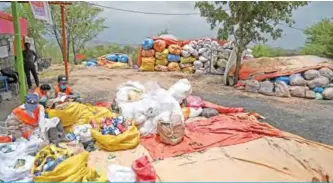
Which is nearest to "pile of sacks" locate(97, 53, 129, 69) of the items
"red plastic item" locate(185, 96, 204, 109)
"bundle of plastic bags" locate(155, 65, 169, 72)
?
"bundle of plastic bags" locate(155, 65, 169, 72)

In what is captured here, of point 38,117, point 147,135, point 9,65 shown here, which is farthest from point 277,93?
point 9,65

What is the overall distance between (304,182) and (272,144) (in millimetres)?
1053

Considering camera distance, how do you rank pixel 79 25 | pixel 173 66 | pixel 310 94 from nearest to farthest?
pixel 310 94, pixel 173 66, pixel 79 25

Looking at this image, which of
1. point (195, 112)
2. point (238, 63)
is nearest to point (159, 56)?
point (238, 63)

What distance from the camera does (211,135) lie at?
481cm

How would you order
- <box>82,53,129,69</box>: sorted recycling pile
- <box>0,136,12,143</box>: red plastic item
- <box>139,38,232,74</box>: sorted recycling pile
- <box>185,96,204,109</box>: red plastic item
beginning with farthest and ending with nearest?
1. <box>82,53,129,69</box>: sorted recycling pile
2. <box>139,38,232,74</box>: sorted recycling pile
3. <box>185,96,204,109</box>: red plastic item
4. <box>0,136,12,143</box>: red plastic item

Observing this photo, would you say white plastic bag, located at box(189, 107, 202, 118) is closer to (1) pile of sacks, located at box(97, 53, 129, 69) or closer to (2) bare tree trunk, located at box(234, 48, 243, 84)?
(2) bare tree trunk, located at box(234, 48, 243, 84)

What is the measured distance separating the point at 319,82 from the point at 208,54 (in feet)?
16.0

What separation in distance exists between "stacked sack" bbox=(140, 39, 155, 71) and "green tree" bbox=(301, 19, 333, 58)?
548cm

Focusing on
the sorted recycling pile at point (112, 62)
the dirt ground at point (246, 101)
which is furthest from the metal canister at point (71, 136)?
the sorted recycling pile at point (112, 62)

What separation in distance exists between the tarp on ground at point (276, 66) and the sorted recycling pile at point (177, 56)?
8.72ft

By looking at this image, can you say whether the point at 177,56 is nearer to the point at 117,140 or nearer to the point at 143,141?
the point at 143,141

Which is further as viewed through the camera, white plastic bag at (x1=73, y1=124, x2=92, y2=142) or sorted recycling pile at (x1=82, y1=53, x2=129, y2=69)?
sorted recycling pile at (x1=82, y1=53, x2=129, y2=69)

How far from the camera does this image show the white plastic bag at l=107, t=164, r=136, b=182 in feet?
11.0
